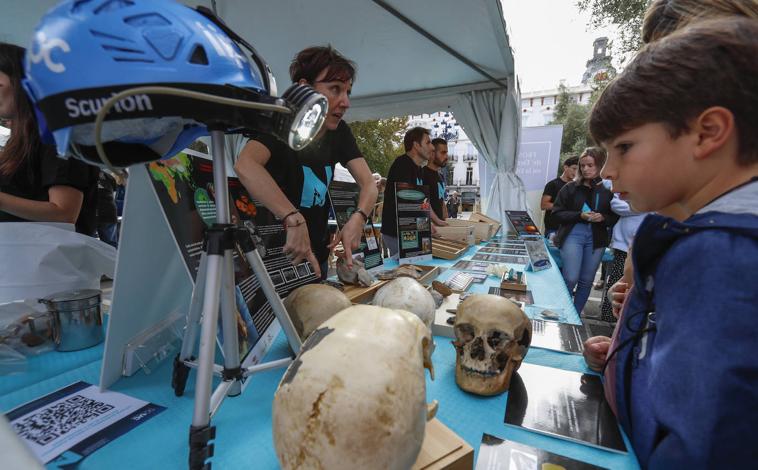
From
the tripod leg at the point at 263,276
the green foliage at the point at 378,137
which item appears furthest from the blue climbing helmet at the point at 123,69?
the green foliage at the point at 378,137

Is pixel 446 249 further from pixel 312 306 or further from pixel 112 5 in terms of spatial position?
pixel 112 5

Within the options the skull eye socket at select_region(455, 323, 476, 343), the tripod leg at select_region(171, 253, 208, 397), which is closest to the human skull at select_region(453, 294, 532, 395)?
the skull eye socket at select_region(455, 323, 476, 343)

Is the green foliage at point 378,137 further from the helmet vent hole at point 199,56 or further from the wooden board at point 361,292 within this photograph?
the helmet vent hole at point 199,56

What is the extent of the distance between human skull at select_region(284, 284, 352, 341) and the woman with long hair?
0.98 m

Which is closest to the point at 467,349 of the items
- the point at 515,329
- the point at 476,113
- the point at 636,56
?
the point at 515,329

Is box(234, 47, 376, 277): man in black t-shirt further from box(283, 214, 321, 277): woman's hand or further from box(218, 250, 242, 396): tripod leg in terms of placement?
box(218, 250, 242, 396): tripod leg

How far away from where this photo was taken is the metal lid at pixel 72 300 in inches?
42.6

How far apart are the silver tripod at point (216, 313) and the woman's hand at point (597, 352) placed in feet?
2.92

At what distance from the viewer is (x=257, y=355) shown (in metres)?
0.99

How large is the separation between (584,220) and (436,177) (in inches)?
59.3

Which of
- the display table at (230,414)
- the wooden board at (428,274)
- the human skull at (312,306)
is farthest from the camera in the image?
the wooden board at (428,274)

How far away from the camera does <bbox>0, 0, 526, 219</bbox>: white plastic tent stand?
2.63m

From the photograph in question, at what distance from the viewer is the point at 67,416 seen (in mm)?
788

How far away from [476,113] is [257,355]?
177 inches
